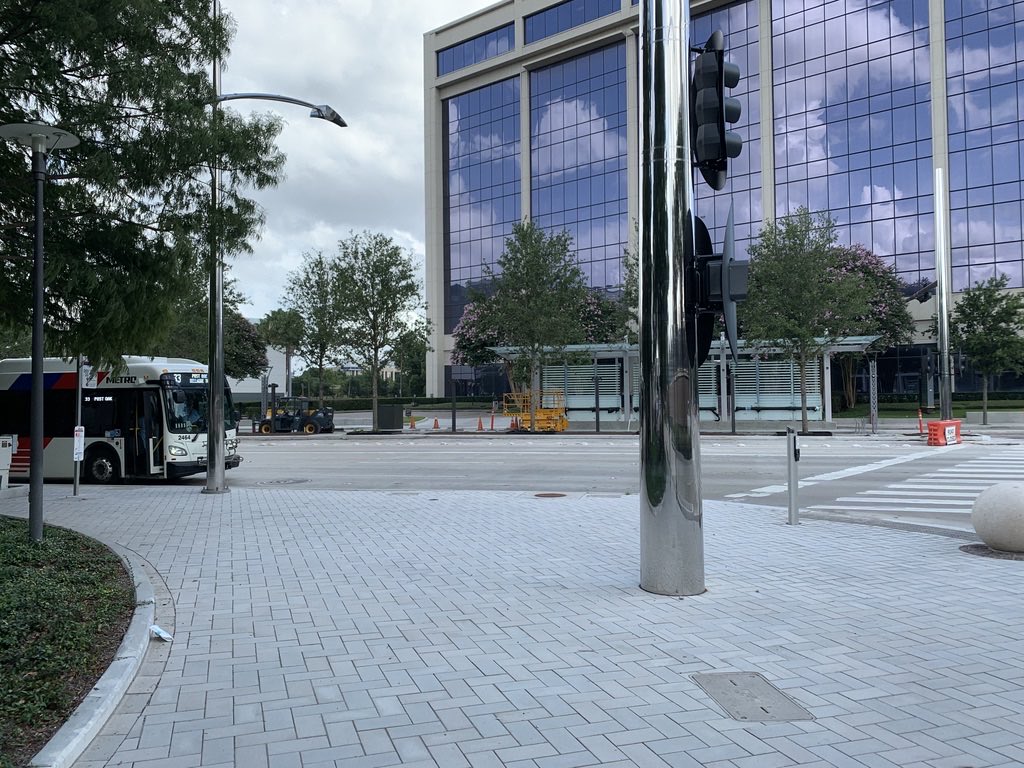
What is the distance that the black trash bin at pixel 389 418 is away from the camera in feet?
135

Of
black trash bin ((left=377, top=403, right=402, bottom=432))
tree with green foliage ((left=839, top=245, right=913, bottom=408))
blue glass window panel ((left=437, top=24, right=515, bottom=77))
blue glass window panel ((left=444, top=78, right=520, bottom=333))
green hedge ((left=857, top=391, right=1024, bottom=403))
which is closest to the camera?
black trash bin ((left=377, top=403, right=402, bottom=432))

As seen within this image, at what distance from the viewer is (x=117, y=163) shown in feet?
32.8

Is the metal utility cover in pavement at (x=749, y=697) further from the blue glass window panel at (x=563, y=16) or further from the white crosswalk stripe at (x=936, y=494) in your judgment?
the blue glass window panel at (x=563, y=16)

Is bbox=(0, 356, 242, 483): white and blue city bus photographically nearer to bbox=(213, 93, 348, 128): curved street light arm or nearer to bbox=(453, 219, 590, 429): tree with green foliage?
bbox=(213, 93, 348, 128): curved street light arm

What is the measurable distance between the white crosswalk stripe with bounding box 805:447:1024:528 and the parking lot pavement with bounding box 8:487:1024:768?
234cm

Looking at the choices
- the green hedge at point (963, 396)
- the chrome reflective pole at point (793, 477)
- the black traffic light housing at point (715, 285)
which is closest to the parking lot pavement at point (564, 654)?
the chrome reflective pole at point (793, 477)

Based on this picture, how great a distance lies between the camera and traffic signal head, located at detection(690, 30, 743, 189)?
6590 mm

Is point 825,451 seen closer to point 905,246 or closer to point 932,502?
point 932,502

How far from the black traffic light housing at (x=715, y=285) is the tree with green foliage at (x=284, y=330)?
4310 centimetres

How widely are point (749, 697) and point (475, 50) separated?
74936mm

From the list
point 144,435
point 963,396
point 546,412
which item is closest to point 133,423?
point 144,435

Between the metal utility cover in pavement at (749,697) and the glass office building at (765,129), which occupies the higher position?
the glass office building at (765,129)

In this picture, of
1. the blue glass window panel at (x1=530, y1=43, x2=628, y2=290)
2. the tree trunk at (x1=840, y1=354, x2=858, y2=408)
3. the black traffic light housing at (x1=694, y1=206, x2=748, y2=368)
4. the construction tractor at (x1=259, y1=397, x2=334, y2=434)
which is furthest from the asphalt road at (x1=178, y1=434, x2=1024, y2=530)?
the blue glass window panel at (x1=530, y1=43, x2=628, y2=290)

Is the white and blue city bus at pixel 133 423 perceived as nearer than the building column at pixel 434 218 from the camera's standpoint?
Yes
